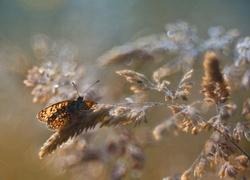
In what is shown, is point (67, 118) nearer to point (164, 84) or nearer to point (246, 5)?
point (164, 84)

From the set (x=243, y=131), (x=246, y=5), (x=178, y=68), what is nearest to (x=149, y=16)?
(x=246, y=5)

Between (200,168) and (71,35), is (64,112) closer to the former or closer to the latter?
(200,168)

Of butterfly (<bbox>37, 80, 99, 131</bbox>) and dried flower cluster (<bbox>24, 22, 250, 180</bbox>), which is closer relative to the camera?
dried flower cluster (<bbox>24, 22, 250, 180</bbox>)

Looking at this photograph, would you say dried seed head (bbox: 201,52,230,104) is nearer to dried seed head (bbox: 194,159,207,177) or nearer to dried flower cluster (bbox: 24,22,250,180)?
dried flower cluster (bbox: 24,22,250,180)

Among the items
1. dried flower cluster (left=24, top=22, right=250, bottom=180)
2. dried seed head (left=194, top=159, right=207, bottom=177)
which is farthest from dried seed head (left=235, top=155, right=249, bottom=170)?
dried seed head (left=194, top=159, right=207, bottom=177)

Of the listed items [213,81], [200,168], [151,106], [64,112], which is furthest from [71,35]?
[213,81]

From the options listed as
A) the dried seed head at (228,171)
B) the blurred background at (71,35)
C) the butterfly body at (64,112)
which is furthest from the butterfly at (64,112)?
the dried seed head at (228,171)
